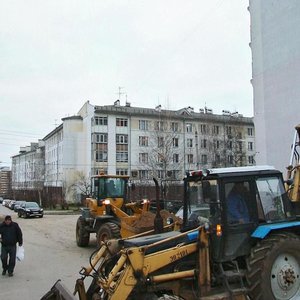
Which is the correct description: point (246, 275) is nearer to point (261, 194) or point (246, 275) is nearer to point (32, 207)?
point (261, 194)

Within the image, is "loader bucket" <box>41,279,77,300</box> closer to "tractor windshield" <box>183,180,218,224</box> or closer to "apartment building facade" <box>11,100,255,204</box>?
"tractor windshield" <box>183,180,218,224</box>

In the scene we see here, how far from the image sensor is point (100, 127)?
207 ft

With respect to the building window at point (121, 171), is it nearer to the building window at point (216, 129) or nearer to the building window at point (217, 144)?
the building window at point (216, 129)

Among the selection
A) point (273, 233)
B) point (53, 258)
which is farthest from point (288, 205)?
point (53, 258)

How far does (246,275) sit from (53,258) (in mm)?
9503

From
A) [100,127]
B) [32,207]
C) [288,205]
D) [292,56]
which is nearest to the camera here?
[288,205]

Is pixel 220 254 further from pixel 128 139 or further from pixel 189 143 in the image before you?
pixel 189 143

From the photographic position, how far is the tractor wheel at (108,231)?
13648mm

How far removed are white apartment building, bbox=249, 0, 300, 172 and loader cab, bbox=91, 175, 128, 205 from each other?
498 inches

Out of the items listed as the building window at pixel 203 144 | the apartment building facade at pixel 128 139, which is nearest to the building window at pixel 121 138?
the apartment building facade at pixel 128 139

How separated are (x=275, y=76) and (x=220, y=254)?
22734 mm

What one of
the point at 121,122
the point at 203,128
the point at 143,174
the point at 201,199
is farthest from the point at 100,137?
the point at 201,199

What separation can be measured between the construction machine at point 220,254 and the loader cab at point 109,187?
9.87 meters

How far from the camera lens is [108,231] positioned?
1389 centimetres
